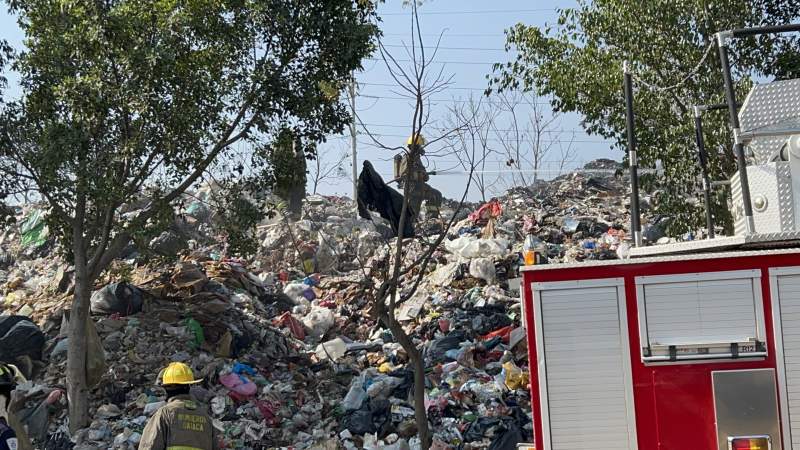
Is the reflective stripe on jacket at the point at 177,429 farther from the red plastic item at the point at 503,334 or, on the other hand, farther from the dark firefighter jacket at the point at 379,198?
the red plastic item at the point at 503,334

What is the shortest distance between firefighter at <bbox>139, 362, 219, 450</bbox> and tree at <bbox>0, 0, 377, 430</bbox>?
14.4 ft

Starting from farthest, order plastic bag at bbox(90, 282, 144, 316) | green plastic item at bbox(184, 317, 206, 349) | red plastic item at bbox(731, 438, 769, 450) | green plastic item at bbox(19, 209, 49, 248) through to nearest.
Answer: green plastic item at bbox(19, 209, 49, 248)
plastic bag at bbox(90, 282, 144, 316)
green plastic item at bbox(184, 317, 206, 349)
red plastic item at bbox(731, 438, 769, 450)

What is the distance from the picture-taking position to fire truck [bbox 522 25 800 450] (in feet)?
13.6

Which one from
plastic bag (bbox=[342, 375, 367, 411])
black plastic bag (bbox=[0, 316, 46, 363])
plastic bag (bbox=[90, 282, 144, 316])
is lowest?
plastic bag (bbox=[342, 375, 367, 411])

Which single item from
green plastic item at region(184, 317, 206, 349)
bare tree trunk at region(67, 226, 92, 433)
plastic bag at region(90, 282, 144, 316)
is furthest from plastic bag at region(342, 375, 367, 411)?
plastic bag at region(90, 282, 144, 316)

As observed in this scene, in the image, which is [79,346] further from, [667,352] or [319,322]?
[667,352]

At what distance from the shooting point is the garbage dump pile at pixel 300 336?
9.62 meters

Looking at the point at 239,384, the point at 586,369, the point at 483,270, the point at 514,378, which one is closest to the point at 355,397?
the point at 239,384

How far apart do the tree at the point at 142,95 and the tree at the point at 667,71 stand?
100 inches

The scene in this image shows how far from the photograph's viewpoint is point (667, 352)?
421cm

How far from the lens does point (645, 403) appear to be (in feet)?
13.8

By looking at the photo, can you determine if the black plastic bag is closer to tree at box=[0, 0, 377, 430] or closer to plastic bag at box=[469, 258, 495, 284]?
tree at box=[0, 0, 377, 430]

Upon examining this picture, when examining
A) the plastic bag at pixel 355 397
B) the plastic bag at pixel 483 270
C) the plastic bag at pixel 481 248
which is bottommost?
the plastic bag at pixel 355 397

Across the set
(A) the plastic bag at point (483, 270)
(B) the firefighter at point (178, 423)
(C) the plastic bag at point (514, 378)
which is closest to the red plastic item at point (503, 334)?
(C) the plastic bag at point (514, 378)
